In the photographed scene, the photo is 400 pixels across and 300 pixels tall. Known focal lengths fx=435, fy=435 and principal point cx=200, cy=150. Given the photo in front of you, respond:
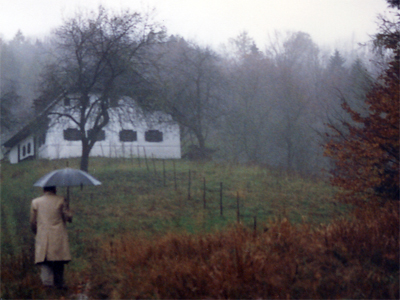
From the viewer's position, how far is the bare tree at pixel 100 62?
1994 cm

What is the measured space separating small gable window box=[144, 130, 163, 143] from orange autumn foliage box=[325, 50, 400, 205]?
22810 millimetres

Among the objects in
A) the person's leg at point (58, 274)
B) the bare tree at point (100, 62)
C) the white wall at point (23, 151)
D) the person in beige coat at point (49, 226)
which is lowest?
the person's leg at point (58, 274)

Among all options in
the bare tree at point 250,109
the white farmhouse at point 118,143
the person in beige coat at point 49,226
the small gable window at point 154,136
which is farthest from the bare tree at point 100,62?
the bare tree at point 250,109

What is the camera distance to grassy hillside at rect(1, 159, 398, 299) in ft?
21.7

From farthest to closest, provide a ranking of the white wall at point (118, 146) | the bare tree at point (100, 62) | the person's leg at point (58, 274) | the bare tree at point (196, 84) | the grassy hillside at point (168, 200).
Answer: the bare tree at point (196, 84)
the white wall at point (118, 146)
the bare tree at point (100, 62)
the grassy hillside at point (168, 200)
the person's leg at point (58, 274)

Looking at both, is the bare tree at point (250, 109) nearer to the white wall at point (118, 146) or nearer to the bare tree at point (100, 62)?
the white wall at point (118, 146)

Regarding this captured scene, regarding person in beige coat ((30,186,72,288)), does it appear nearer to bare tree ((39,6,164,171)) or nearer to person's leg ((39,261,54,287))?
person's leg ((39,261,54,287))

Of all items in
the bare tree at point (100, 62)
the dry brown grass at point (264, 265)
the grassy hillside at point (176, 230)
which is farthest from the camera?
the bare tree at point (100, 62)

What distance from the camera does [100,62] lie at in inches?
784

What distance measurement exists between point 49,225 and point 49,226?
2 cm

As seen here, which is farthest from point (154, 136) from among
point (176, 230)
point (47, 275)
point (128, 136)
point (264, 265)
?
point (264, 265)

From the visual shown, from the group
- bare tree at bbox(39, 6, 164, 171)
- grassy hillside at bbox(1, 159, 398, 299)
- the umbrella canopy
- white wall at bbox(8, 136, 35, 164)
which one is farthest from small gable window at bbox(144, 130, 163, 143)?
the umbrella canopy

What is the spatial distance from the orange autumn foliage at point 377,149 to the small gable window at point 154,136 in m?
22.8

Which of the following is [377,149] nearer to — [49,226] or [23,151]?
[49,226]
